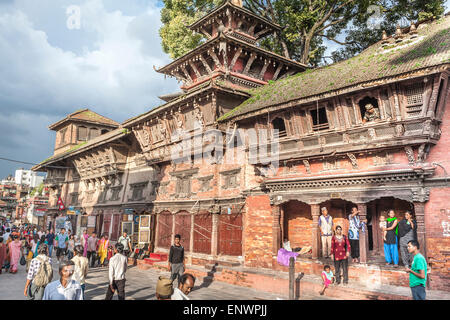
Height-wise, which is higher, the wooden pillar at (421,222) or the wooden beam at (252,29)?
the wooden beam at (252,29)

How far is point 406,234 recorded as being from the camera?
11.2 metres

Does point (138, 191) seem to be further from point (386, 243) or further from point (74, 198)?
point (386, 243)

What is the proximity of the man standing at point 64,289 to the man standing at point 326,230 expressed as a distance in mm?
9486

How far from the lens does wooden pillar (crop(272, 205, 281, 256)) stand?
46.0 ft

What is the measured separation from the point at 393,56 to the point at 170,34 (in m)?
21.2

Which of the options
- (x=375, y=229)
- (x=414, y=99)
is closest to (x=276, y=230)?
(x=375, y=229)

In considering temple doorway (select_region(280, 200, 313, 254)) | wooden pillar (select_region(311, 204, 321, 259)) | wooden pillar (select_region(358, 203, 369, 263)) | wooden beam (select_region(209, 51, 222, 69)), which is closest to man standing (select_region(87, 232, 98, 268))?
temple doorway (select_region(280, 200, 313, 254))

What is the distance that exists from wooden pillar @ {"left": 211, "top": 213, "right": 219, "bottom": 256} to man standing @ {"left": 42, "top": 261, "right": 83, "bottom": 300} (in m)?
12.2

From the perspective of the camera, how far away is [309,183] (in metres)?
13.2

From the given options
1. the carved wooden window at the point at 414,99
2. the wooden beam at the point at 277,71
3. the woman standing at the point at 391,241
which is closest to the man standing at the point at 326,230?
the woman standing at the point at 391,241

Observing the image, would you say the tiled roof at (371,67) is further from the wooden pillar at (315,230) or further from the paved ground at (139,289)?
the paved ground at (139,289)

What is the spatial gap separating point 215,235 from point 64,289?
1244 centimetres

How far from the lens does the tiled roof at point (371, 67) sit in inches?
451

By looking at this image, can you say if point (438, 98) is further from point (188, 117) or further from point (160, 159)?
point (160, 159)
